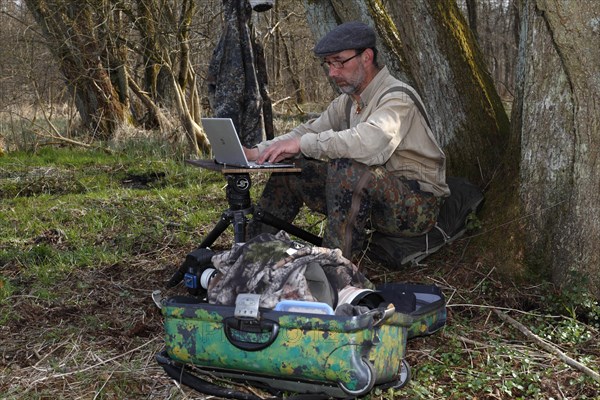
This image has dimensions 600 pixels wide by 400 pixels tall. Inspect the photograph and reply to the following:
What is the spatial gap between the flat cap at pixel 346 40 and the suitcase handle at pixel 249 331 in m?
A: 1.77

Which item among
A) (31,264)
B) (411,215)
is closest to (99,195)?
(31,264)

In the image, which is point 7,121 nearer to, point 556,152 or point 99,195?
point 99,195

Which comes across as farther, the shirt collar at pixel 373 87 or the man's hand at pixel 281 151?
the shirt collar at pixel 373 87

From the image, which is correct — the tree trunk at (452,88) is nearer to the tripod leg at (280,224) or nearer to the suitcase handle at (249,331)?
the tripod leg at (280,224)

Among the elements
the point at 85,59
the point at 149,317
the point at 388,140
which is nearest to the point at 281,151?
the point at 388,140

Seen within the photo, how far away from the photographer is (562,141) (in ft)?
12.6

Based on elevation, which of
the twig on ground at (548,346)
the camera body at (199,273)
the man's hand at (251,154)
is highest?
the man's hand at (251,154)

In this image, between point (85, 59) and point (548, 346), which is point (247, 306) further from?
point (85, 59)

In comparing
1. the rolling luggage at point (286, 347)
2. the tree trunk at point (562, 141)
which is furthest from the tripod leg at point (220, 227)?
the tree trunk at point (562, 141)

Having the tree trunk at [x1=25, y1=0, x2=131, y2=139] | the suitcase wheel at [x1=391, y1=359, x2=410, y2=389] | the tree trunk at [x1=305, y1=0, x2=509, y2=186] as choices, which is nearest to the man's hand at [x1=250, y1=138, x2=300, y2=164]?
the tree trunk at [x1=305, y1=0, x2=509, y2=186]

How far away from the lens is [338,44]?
4184 millimetres

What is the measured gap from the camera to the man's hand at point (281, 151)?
13.5 feet

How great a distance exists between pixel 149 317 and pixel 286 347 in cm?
147

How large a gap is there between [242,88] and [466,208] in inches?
73.9
